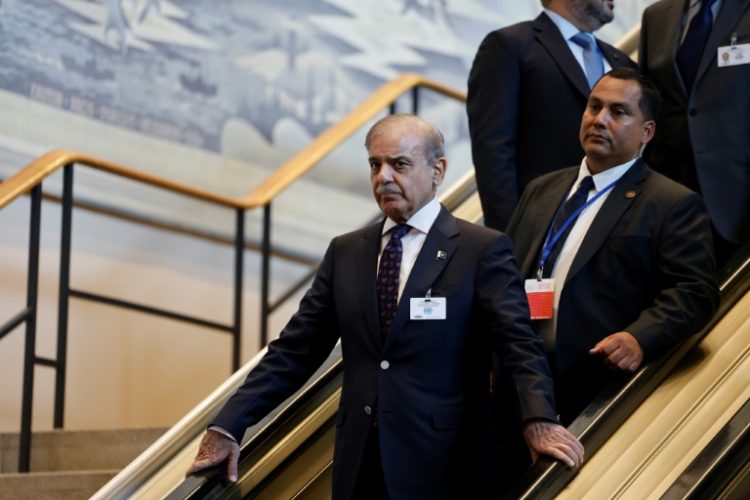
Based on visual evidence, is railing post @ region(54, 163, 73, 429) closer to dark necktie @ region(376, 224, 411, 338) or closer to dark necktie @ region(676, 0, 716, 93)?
dark necktie @ region(376, 224, 411, 338)

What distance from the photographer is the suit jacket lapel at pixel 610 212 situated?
12.1ft

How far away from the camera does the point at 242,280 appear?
680 cm

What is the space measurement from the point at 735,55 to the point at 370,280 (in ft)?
4.87

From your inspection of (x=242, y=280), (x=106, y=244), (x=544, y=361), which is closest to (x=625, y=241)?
(x=544, y=361)

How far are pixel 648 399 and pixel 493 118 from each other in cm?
117

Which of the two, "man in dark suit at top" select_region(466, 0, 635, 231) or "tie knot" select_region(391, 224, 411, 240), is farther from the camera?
"man in dark suit at top" select_region(466, 0, 635, 231)

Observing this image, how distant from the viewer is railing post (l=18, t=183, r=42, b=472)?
5.12 m

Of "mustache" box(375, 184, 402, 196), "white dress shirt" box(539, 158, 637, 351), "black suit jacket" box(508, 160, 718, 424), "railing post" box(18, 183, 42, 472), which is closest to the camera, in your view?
"mustache" box(375, 184, 402, 196)

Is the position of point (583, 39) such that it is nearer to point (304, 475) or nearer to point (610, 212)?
point (610, 212)

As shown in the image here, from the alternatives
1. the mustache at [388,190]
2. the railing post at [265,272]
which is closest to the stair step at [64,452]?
the railing post at [265,272]

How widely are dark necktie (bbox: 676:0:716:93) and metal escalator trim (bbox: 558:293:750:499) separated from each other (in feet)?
3.00

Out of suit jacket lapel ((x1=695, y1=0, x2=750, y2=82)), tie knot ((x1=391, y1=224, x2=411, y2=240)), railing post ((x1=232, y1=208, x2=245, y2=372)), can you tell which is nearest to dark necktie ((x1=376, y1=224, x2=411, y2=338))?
tie knot ((x1=391, y1=224, x2=411, y2=240))

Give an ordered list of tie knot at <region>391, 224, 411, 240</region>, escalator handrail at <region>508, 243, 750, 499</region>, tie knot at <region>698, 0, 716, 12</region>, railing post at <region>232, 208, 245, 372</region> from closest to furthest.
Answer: escalator handrail at <region>508, 243, 750, 499</region>, tie knot at <region>391, 224, 411, 240</region>, tie knot at <region>698, 0, 716, 12</region>, railing post at <region>232, 208, 245, 372</region>

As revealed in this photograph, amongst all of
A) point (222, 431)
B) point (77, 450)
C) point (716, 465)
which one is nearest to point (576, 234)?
point (716, 465)
